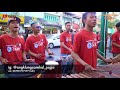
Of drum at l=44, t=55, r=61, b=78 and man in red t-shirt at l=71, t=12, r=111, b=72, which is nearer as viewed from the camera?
man in red t-shirt at l=71, t=12, r=111, b=72

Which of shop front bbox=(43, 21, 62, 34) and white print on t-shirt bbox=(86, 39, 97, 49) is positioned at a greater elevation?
shop front bbox=(43, 21, 62, 34)

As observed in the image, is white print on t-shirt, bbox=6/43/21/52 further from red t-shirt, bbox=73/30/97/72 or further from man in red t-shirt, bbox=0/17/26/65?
red t-shirt, bbox=73/30/97/72

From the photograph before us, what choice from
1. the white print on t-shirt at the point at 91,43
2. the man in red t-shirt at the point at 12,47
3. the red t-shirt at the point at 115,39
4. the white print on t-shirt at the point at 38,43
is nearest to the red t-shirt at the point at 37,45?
the white print on t-shirt at the point at 38,43

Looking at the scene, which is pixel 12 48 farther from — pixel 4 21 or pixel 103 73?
pixel 103 73

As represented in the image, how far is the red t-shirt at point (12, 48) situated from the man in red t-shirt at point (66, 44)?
2.22 ft

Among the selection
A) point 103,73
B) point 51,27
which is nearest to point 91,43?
point 103,73

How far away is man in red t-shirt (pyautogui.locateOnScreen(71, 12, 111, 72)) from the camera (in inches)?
153

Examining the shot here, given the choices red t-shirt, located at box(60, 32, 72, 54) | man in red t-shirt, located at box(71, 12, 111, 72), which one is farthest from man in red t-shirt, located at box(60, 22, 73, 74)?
man in red t-shirt, located at box(71, 12, 111, 72)

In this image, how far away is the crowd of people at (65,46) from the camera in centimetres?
392

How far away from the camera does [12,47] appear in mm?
3990

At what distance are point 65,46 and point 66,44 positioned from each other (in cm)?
4

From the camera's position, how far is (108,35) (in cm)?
408
